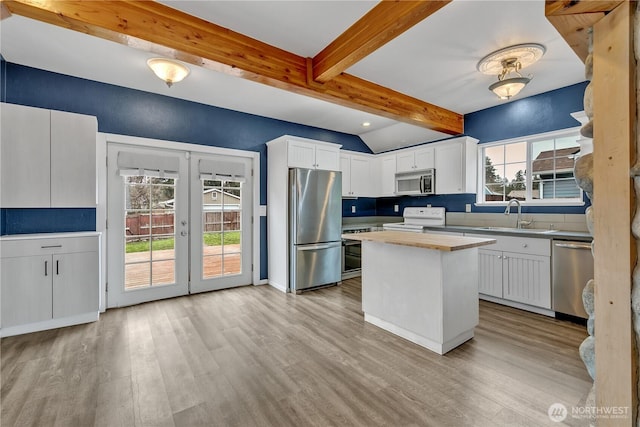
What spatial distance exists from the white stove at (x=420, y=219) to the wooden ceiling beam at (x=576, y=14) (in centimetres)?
352

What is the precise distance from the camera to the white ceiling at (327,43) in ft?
7.10

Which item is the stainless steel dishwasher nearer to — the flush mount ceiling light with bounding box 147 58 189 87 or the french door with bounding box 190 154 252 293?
the french door with bounding box 190 154 252 293

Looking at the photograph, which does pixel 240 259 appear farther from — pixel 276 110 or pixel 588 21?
pixel 588 21

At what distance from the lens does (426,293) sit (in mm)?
2475

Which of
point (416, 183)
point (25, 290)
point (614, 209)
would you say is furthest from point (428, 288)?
point (25, 290)

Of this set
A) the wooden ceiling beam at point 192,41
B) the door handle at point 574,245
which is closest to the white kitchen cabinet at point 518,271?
the door handle at point 574,245

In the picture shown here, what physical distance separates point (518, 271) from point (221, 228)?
3874 mm

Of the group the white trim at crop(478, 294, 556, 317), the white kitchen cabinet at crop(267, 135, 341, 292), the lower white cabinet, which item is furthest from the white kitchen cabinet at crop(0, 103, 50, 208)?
the white trim at crop(478, 294, 556, 317)

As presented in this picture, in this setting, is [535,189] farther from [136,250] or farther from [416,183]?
[136,250]

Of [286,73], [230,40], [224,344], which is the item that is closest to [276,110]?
[286,73]

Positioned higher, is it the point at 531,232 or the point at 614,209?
the point at 614,209

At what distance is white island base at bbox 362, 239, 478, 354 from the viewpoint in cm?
240

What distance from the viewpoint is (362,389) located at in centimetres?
195

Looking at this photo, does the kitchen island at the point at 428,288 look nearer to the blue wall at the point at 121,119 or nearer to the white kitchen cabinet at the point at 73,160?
the blue wall at the point at 121,119
